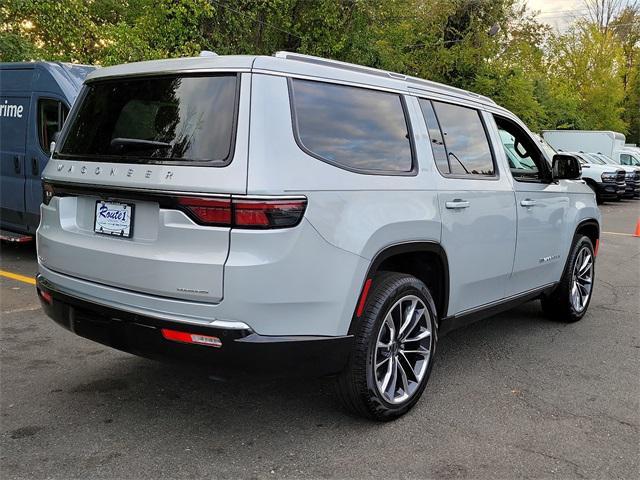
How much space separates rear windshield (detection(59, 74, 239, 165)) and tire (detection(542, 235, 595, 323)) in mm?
3760

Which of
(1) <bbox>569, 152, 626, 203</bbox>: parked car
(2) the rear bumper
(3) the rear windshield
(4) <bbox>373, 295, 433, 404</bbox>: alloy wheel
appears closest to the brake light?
(3) the rear windshield

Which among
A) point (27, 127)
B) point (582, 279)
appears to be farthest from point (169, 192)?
point (27, 127)

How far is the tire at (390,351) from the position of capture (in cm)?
321

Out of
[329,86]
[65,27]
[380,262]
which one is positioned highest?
[65,27]

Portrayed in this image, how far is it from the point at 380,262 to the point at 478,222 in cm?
112

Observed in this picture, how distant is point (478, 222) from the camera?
4.05m

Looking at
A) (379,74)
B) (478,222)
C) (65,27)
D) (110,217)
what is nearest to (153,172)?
(110,217)

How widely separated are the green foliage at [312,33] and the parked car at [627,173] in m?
2.58

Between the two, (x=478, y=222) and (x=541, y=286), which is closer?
(x=478, y=222)

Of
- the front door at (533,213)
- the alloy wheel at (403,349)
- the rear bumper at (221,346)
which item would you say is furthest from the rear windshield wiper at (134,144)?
the front door at (533,213)

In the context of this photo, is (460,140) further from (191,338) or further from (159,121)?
(191,338)

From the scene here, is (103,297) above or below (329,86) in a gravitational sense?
below

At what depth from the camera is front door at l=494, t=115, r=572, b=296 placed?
4.61m

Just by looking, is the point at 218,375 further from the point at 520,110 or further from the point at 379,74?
the point at 520,110
